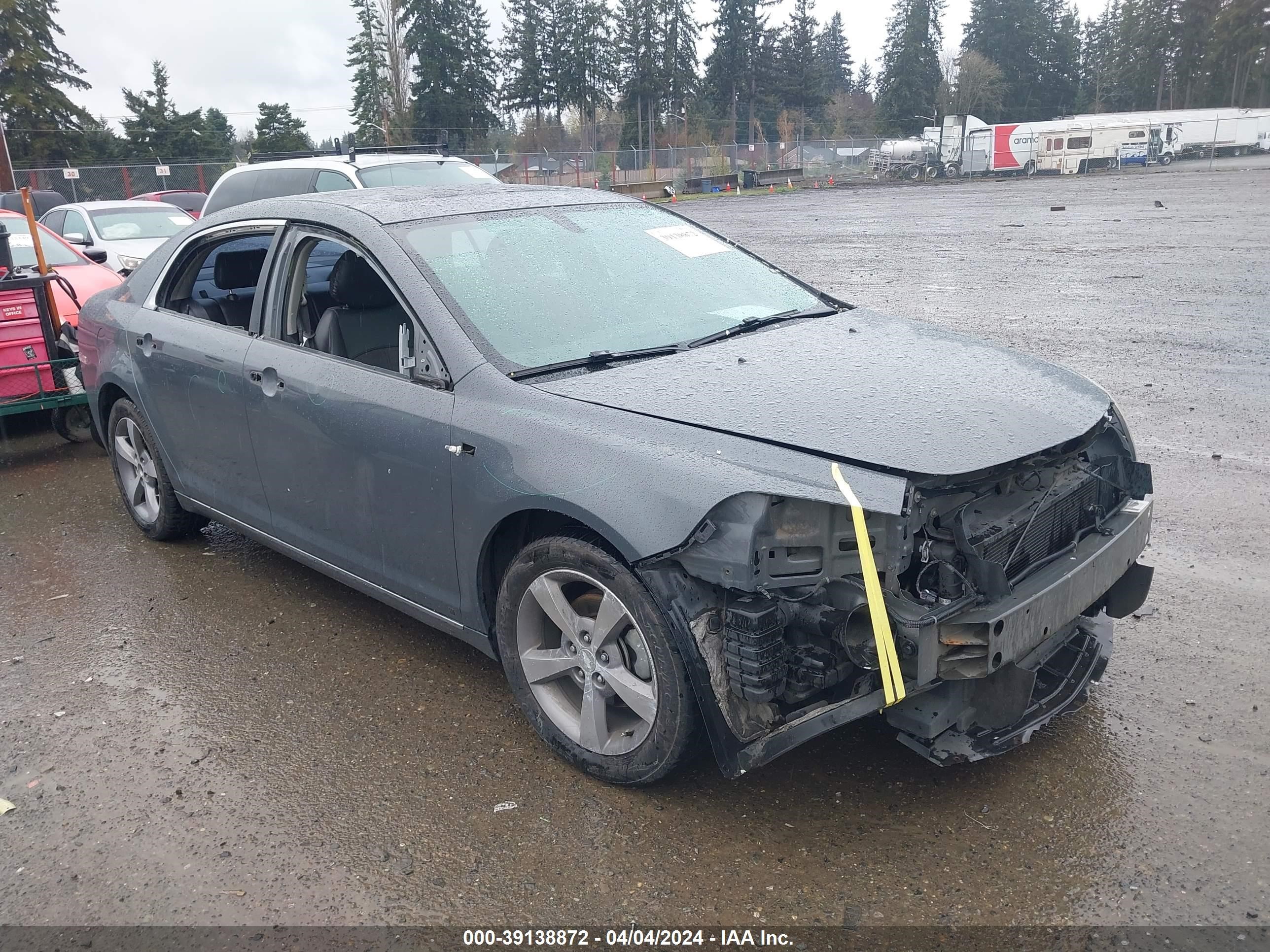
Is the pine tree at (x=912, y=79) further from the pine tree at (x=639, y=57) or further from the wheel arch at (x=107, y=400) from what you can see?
the wheel arch at (x=107, y=400)

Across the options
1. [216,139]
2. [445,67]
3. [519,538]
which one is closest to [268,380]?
[519,538]

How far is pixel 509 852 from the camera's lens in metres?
3.00

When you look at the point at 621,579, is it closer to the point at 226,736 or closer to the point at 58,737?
the point at 226,736

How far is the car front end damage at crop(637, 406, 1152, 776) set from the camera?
107 inches

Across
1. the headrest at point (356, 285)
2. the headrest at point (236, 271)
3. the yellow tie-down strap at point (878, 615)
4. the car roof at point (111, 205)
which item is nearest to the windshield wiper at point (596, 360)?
the headrest at point (356, 285)

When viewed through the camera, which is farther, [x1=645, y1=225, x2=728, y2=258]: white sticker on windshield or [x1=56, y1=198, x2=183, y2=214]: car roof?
[x1=56, y1=198, x2=183, y2=214]: car roof

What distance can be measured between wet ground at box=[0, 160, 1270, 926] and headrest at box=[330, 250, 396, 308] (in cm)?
141

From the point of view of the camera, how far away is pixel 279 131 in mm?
60969

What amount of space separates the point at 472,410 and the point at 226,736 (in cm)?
151

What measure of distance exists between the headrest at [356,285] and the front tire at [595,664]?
1.31 m

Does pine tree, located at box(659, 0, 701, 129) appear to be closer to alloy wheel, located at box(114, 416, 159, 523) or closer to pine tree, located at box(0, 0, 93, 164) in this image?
pine tree, located at box(0, 0, 93, 164)

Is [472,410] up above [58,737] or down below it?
above

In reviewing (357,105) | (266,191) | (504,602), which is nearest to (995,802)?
(504,602)

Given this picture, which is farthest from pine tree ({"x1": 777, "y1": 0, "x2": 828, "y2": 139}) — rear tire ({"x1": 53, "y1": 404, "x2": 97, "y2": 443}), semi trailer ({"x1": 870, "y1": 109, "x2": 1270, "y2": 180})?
rear tire ({"x1": 53, "y1": 404, "x2": 97, "y2": 443})
